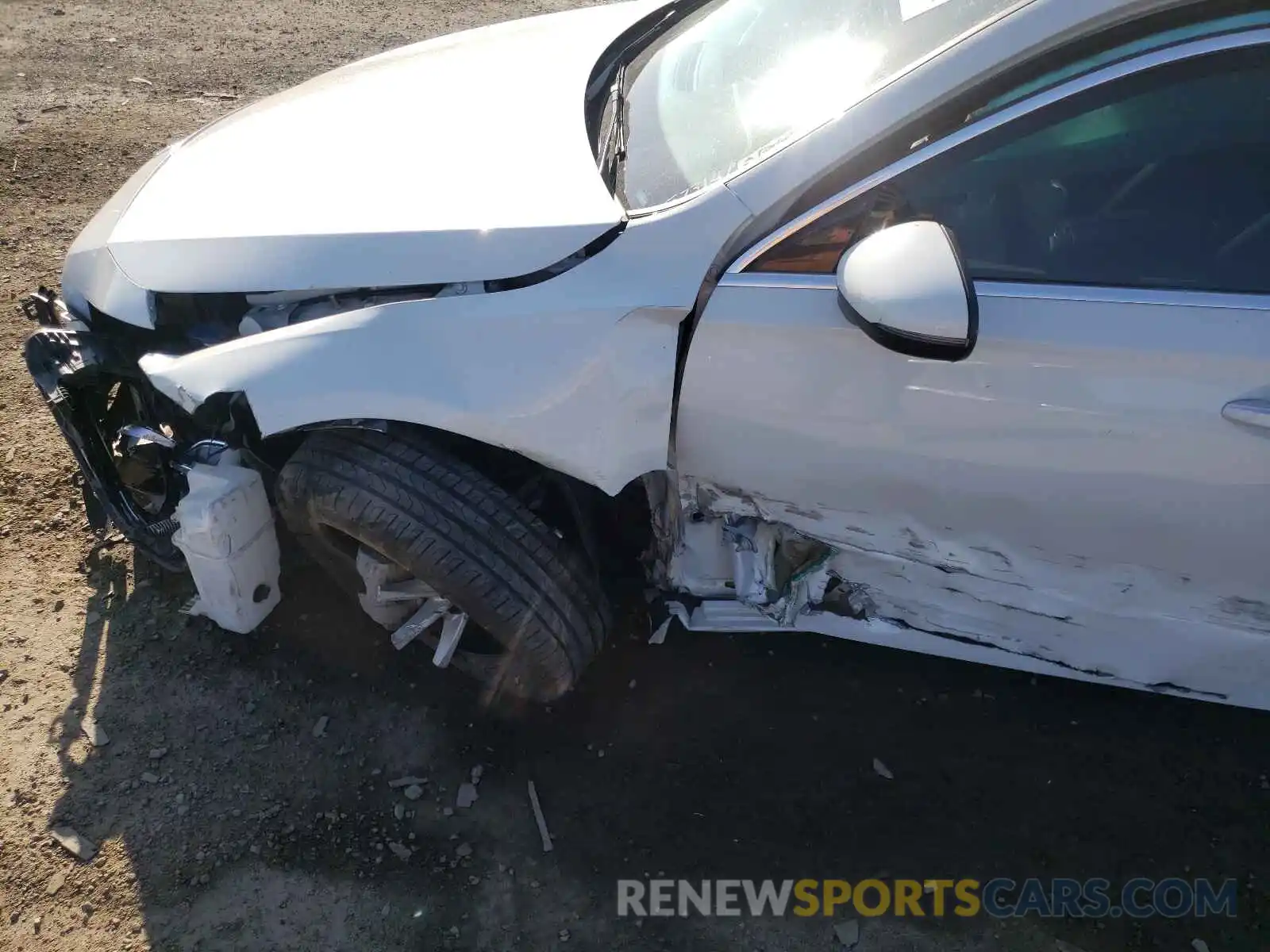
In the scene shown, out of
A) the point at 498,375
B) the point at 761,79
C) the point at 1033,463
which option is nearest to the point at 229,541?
the point at 498,375

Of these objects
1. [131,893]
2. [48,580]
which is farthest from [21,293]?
[131,893]

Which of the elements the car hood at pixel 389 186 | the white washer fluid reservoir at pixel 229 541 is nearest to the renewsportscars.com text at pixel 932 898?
the white washer fluid reservoir at pixel 229 541

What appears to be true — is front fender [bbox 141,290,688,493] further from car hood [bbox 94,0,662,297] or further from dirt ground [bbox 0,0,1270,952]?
dirt ground [bbox 0,0,1270,952]

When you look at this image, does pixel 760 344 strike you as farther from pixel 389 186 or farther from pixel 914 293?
pixel 389 186

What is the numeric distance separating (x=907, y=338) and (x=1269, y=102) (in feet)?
2.82

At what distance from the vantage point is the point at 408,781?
2285mm

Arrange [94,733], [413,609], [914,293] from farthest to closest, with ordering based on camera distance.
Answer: [413,609] < [94,733] < [914,293]

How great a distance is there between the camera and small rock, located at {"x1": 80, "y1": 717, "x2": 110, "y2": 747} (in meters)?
2.34

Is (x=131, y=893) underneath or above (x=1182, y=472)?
A: underneath

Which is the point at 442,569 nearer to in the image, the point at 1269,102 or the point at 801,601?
the point at 801,601

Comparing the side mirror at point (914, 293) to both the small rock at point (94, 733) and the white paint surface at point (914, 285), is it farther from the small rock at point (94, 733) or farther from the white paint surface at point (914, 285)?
the small rock at point (94, 733)

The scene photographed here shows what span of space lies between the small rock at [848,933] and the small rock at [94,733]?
6.18 ft

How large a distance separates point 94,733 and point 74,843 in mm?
302

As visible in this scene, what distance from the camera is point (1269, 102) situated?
5.65 ft
